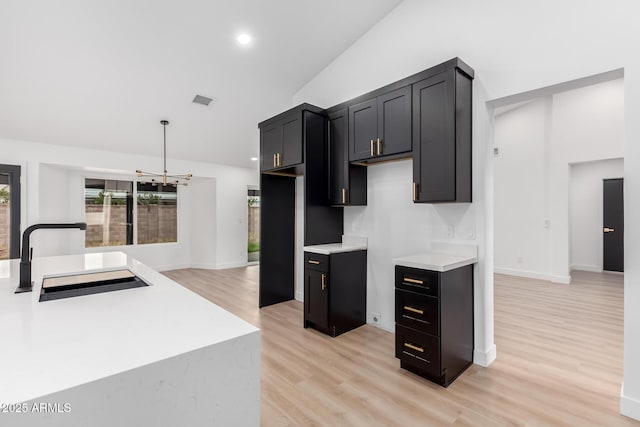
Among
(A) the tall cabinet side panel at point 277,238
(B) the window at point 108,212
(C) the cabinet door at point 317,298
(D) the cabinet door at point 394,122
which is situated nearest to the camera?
(D) the cabinet door at point 394,122

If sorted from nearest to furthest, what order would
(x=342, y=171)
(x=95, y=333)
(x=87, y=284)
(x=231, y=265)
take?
(x=95, y=333)
(x=87, y=284)
(x=342, y=171)
(x=231, y=265)

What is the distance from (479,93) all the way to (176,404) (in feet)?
9.95

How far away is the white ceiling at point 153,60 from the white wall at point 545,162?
4.52m

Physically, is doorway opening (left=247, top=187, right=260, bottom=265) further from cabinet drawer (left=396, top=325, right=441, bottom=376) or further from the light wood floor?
cabinet drawer (left=396, top=325, right=441, bottom=376)

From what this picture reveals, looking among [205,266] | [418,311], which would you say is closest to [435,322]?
[418,311]

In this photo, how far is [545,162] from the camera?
6.04 metres

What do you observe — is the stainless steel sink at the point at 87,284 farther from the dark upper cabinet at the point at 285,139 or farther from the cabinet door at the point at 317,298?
the dark upper cabinet at the point at 285,139

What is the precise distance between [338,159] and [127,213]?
525 centimetres

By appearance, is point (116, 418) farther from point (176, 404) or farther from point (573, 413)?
point (573, 413)

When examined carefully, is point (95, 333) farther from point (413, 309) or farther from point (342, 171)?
point (342, 171)

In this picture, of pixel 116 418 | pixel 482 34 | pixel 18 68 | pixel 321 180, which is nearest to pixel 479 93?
pixel 482 34

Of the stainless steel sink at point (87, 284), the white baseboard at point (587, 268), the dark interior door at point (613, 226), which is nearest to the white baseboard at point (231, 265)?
the stainless steel sink at point (87, 284)

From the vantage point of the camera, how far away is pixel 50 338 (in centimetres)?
101

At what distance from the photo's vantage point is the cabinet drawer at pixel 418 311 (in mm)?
2406
